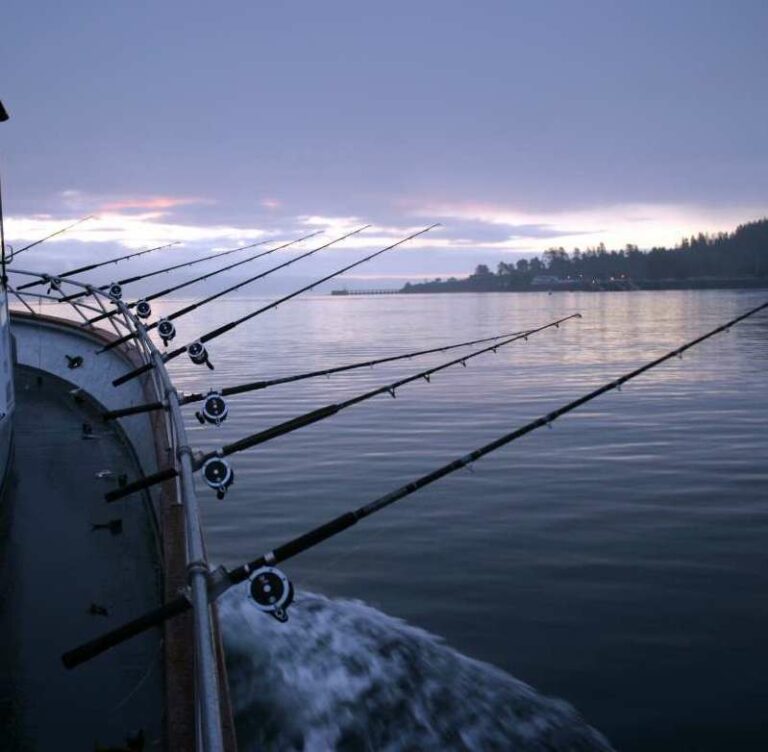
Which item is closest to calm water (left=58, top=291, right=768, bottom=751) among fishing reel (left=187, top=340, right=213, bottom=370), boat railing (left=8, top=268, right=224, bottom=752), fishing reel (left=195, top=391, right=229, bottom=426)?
fishing reel (left=195, top=391, right=229, bottom=426)

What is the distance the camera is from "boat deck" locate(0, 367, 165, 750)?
568cm

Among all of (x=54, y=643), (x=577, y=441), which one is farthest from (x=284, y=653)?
(x=577, y=441)

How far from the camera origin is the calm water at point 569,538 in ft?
26.7

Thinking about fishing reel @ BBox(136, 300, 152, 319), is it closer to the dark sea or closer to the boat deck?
the boat deck

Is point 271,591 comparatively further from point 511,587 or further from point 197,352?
point 197,352

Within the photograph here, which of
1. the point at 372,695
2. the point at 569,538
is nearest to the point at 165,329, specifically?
the point at 569,538

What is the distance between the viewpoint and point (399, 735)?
283 inches

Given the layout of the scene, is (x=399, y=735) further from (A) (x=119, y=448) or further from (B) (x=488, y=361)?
(B) (x=488, y=361)

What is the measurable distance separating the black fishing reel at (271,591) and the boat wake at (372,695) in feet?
10.2

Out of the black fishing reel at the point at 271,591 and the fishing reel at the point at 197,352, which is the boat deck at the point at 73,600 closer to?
the black fishing reel at the point at 271,591

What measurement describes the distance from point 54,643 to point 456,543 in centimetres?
644

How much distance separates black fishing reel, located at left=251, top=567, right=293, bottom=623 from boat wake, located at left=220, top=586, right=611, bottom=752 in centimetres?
311

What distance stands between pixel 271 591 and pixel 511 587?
6.50 m

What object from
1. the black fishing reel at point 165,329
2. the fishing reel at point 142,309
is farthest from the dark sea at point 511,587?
the fishing reel at point 142,309
